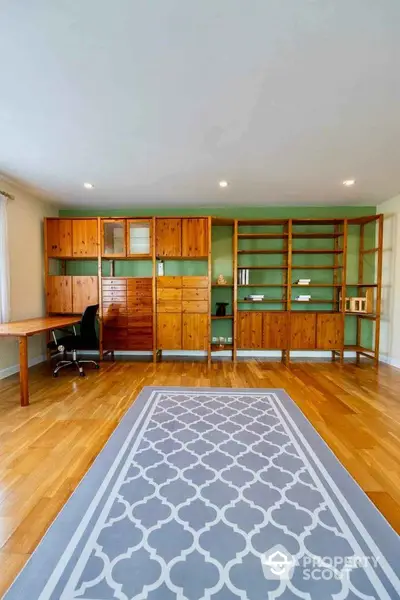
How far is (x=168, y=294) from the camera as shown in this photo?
14.9 ft

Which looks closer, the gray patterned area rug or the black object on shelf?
the gray patterned area rug

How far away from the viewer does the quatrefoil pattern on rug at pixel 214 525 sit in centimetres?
112

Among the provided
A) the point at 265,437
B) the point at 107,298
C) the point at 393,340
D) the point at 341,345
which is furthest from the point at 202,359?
the point at 393,340

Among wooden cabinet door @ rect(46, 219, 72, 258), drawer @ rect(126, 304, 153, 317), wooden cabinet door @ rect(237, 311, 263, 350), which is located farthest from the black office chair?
wooden cabinet door @ rect(237, 311, 263, 350)

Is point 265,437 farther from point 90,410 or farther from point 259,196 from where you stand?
point 259,196

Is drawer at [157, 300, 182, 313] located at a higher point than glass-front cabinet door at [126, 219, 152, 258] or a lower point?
lower

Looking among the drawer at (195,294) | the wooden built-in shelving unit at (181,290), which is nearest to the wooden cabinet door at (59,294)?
the wooden built-in shelving unit at (181,290)

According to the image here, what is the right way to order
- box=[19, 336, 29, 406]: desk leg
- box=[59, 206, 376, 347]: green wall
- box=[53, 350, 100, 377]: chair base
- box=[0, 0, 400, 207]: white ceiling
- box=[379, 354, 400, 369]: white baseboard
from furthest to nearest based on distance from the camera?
box=[59, 206, 376, 347]: green wall
box=[379, 354, 400, 369]: white baseboard
box=[53, 350, 100, 377]: chair base
box=[19, 336, 29, 406]: desk leg
box=[0, 0, 400, 207]: white ceiling

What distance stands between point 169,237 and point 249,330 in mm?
2037

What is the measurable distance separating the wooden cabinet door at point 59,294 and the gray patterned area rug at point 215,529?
307 centimetres

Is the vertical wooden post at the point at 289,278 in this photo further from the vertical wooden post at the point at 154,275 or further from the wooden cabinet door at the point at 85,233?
the wooden cabinet door at the point at 85,233

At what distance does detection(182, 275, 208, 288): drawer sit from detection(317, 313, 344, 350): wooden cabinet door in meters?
1.98

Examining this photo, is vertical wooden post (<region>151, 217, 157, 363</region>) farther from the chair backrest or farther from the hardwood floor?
the chair backrest

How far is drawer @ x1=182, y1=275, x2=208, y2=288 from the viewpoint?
4.51m
